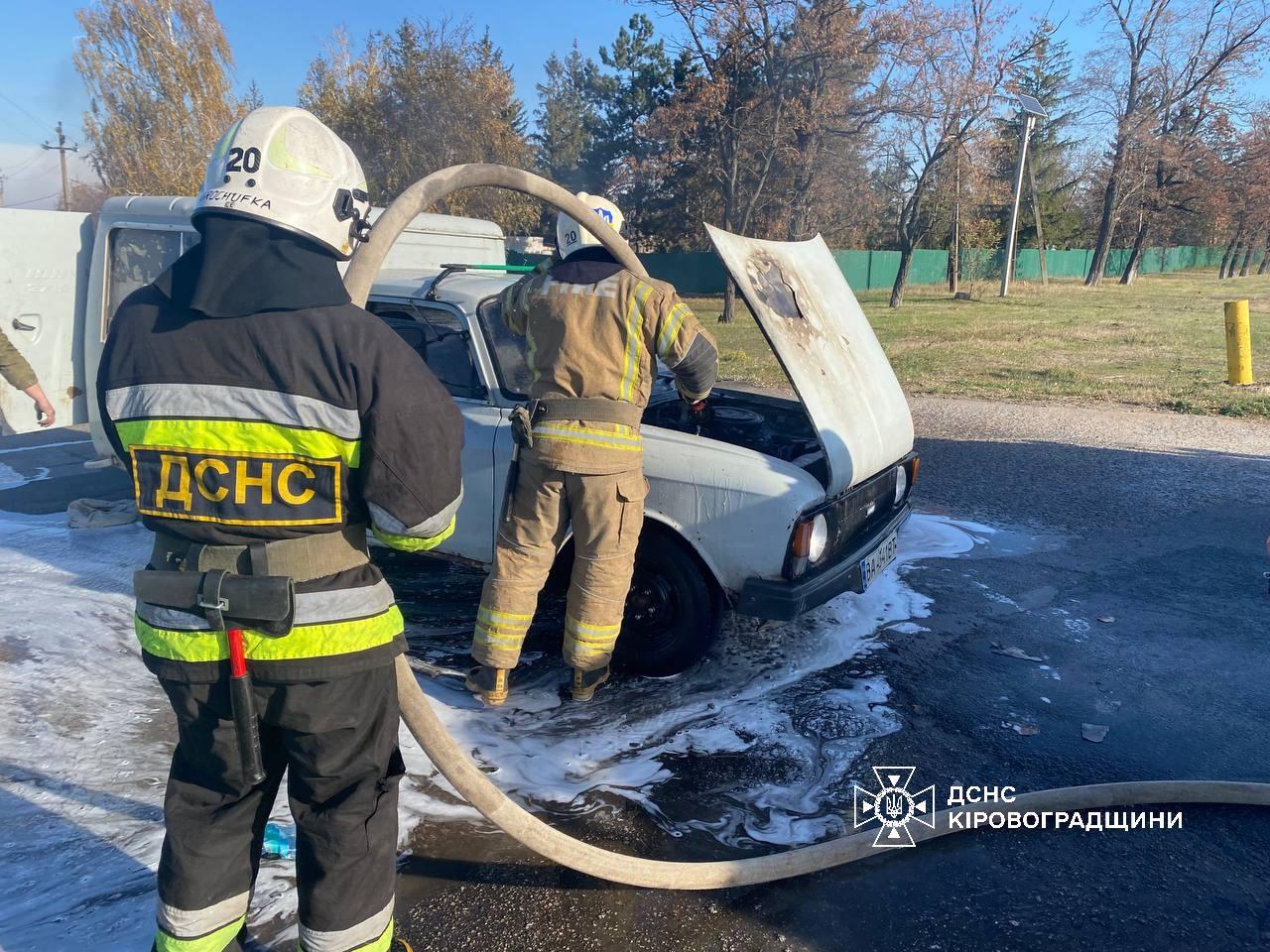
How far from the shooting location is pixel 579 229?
3.83m

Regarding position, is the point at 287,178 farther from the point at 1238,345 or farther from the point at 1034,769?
the point at 1238,345

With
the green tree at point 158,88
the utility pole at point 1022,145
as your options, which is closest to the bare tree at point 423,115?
the green tree at point 158,88

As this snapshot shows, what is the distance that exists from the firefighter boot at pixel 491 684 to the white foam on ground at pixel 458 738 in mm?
58

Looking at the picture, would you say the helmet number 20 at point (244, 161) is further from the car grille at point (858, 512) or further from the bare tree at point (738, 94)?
the bare tree at point (738, 94)

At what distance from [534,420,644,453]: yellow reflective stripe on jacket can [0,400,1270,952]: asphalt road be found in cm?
113

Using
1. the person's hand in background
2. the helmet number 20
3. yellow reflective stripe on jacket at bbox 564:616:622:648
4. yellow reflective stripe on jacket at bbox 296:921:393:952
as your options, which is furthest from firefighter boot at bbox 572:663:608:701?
the person's hand in background

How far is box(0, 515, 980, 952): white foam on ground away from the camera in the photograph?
2582 mm

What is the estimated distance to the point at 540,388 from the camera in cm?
364

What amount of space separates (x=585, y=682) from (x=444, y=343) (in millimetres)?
1789

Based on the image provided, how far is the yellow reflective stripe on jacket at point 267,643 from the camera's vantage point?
5.96 feet

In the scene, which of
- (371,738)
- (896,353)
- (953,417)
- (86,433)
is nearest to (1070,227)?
(896,353)

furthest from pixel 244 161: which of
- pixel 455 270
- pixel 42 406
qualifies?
pixel 42 406

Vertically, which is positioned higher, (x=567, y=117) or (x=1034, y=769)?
(x=567, y=117)

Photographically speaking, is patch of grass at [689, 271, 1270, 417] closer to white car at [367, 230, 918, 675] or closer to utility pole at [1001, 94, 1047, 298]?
utility pole at [1001, 94, 1047, 298]
